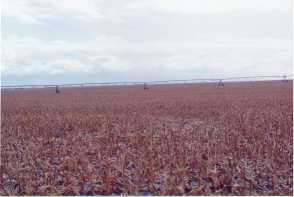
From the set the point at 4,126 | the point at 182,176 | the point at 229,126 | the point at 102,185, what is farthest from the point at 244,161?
the point at 4,126

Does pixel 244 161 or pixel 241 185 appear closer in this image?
pixel 241 185

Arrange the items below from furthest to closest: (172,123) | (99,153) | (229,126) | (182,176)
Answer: (172,123)
(229,126)
(99,153)
(182,176)

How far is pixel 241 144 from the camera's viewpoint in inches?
302

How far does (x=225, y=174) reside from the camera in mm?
5574

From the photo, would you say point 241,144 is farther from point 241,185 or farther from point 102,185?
point 102,185

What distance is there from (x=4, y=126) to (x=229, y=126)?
9229 mm

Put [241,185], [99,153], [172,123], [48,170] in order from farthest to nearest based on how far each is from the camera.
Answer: [172,123]
[99,153]
[48,170]
[241,185]

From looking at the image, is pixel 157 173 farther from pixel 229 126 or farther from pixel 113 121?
pixel 113 121

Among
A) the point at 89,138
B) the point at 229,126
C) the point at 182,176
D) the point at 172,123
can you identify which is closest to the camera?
the point at 182,176

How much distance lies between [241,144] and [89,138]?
4704 mm

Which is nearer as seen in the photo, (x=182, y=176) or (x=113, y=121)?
(x=182, y=176)

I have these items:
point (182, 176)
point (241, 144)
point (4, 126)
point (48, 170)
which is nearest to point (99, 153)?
point (48, 170)

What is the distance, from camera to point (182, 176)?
5508 millimetres

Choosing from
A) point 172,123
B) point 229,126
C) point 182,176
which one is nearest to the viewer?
point 182,176
